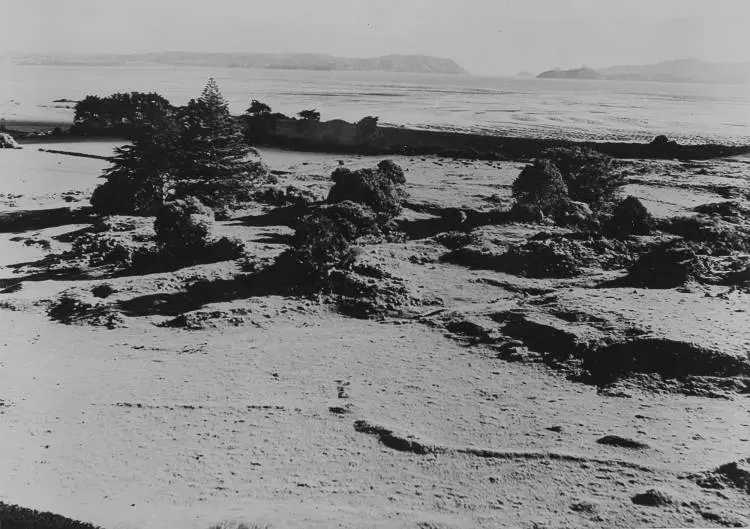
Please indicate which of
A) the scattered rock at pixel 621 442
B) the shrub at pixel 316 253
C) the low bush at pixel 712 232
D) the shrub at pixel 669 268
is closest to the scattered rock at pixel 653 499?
the scattered rock at pixel 621 442

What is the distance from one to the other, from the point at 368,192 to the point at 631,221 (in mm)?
12806

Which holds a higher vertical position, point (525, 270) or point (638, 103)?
point (638, 103)

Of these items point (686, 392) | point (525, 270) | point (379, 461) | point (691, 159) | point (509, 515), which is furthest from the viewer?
point (691, 159)

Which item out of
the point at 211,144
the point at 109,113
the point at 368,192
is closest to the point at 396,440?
the point at 368,192

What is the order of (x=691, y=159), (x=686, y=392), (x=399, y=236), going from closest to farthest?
(x=686, y=392) < (x=399, y=236) < (x=691, y=159)

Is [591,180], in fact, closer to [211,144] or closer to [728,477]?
[211,144]

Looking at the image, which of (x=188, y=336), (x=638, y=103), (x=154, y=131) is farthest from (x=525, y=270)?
(x=638, y=103)

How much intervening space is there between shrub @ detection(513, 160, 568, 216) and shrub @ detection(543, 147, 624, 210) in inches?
113

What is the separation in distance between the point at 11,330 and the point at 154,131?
61.1ft

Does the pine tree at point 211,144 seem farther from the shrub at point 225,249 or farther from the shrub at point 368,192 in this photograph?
the shrub at point 225,249

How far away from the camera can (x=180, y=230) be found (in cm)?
2633

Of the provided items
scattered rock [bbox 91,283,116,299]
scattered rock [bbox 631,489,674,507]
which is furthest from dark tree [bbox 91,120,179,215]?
scattered rock [bbox 631,489,674,507]

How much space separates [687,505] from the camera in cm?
1154

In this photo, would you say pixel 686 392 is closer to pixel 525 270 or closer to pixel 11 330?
pixel 525 270
